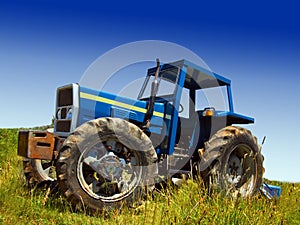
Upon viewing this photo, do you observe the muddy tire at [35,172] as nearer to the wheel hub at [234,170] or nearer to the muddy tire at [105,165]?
the muddy tire at [105,165]

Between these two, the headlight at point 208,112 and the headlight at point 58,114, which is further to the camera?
the headlight at point 208,112

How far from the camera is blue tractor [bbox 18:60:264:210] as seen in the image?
421 cm

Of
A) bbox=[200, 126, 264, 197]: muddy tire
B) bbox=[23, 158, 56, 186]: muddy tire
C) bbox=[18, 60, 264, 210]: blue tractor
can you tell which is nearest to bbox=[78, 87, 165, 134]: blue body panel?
bbox=[18, 60, 264, 210]: blue tractor

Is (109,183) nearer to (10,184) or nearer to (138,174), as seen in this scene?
(138,174)

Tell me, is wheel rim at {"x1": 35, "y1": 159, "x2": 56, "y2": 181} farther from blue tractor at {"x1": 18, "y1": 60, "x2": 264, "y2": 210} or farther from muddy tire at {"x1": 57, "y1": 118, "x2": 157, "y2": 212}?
muddy tire at {"x1": 57, "y1": 118, "x2": 157, "y2": 212}

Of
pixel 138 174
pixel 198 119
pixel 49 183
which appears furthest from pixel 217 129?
pixel 49 183

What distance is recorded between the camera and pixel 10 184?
15.3 feet

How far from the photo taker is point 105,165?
4.37m

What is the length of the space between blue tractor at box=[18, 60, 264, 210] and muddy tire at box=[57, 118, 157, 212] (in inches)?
0.5

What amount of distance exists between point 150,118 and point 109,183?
147 centimetres

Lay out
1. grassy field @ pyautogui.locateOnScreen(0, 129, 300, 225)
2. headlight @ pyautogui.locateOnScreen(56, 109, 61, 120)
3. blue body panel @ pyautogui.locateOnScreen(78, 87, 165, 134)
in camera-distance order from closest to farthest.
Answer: grassy field @ pyautogui.locateOnScreen(0, 129, 300, 225) → blue body panel @ pyautogui.locateOnScreen(78, 87, 165, 134) → headlight @ pyautogui.locateOnScreen(56, 109, 61, 120)

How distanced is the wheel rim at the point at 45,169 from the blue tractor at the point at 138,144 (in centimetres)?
2

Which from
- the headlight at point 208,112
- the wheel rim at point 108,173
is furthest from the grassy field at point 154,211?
the headlight at point 208,112

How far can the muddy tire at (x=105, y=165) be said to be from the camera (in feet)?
→ 13.3
